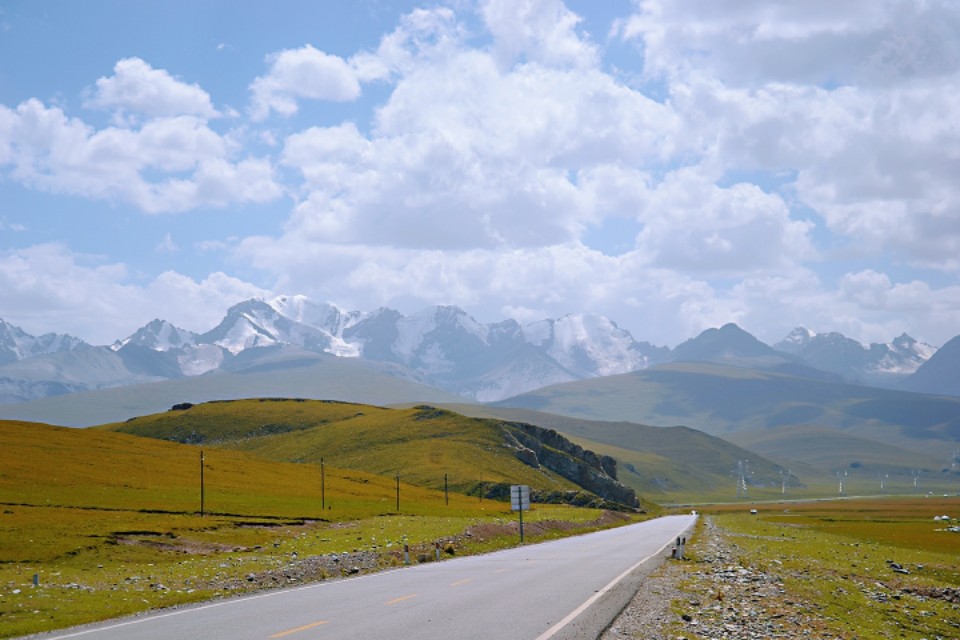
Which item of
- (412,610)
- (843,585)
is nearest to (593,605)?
(412,610)

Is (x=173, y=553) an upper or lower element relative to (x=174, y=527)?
lower

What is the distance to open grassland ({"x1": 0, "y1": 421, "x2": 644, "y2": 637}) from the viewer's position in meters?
37.2

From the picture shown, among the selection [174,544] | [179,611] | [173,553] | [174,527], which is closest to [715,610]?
[179,611]

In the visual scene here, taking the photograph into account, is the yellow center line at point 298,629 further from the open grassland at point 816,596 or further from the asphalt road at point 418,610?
the open grassland at point 816,596

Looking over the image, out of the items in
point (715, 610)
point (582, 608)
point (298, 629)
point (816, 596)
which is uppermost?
point (298, 629)

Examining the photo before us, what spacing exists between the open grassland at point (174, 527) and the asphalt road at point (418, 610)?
A: 134 inches

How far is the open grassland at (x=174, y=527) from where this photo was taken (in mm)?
37250

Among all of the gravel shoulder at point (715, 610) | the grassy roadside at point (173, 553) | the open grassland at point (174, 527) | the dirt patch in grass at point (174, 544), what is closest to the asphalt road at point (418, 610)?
the gravel shoulder at point (715, 610)

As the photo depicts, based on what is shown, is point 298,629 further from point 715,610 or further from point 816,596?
point 816,596

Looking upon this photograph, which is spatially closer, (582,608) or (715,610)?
(582,608)

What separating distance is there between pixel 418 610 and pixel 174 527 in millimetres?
49270

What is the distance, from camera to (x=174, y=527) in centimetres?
7244

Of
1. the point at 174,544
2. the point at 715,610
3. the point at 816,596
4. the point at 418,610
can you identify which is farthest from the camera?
the point at 174,544

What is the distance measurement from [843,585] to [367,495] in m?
100.0
